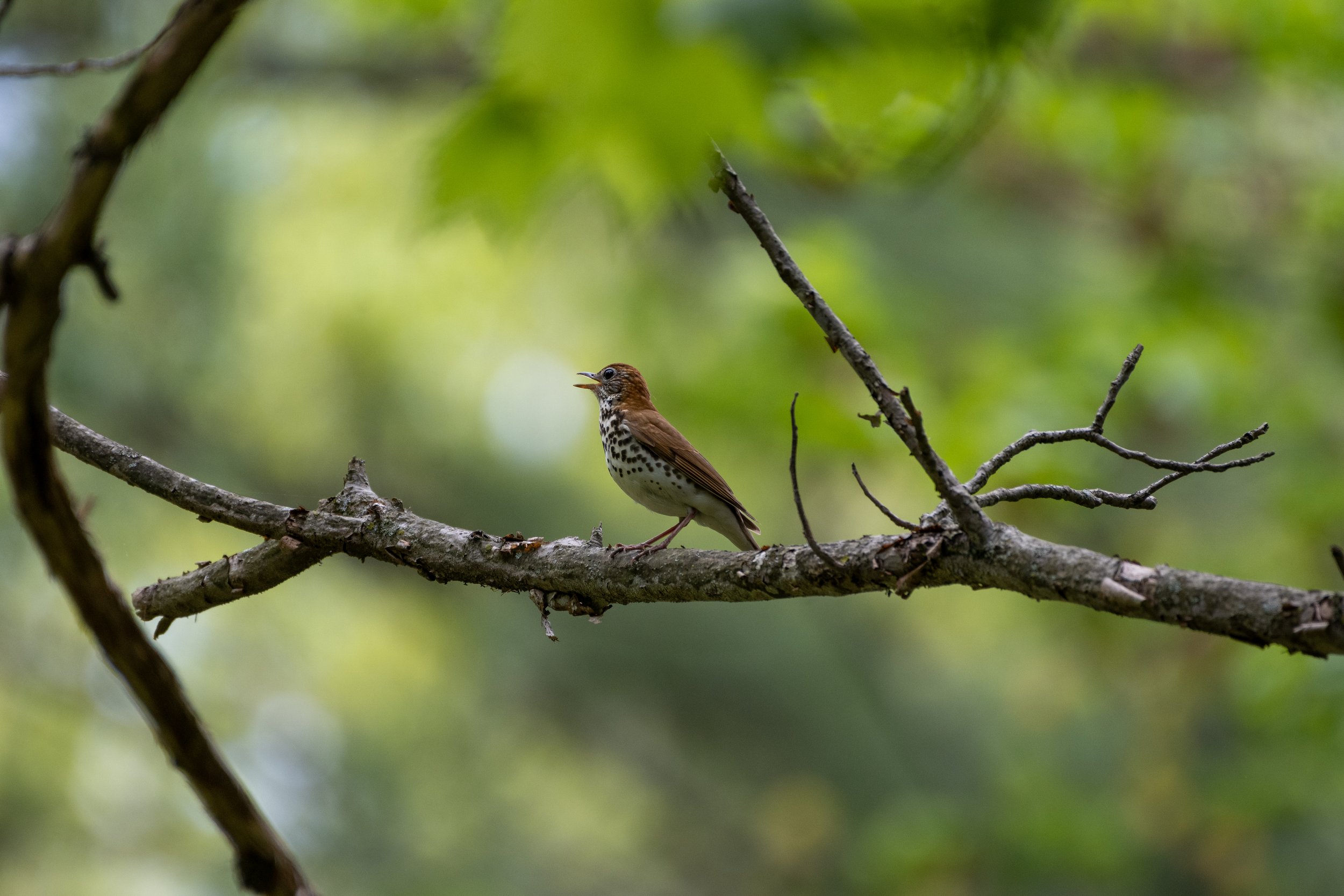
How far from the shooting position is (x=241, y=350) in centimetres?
655

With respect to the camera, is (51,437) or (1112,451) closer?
(51,437)

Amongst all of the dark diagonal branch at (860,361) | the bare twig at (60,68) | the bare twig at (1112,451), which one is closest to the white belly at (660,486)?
the bare twig at (1112,451)

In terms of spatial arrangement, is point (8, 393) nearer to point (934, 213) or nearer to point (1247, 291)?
point (1247, 291)

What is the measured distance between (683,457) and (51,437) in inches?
89.2

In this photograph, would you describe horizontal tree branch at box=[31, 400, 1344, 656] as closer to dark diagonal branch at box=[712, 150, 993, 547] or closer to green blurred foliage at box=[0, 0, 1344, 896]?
dark diagonal branch at box=[712, 150, 993, 547]

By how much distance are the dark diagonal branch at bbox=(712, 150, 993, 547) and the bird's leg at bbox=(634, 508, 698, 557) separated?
57cm

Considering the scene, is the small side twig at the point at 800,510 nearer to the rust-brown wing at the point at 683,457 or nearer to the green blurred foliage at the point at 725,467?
the green blurred foliage at the point at 725,467

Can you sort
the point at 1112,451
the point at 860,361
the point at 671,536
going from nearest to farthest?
1. the point at 860,361
2. the point at 1112,451
3. the point at 671,536

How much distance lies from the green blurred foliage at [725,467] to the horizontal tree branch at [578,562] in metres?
0.57

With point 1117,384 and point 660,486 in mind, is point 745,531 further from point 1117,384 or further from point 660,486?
point 1117,384

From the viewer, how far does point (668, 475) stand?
126 inches

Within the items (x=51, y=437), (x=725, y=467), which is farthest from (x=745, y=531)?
(x=725, y=467)

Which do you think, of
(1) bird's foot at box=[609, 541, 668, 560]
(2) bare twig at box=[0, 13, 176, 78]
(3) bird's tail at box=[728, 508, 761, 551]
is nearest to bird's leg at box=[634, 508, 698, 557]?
(1) bird's foot at box=[609, 541, 668, 560]

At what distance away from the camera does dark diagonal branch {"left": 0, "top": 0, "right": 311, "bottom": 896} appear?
2.91 feet
